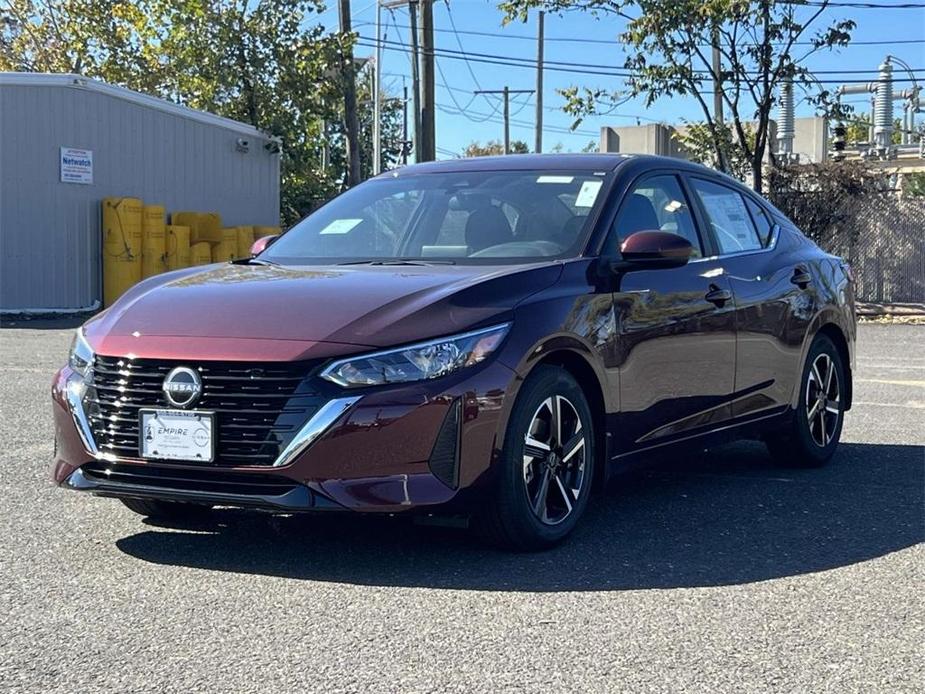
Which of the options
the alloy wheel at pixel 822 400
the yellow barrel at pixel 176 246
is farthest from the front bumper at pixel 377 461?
the yellow barrel at pixel 176 246

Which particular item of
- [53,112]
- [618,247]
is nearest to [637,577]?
[618,247]

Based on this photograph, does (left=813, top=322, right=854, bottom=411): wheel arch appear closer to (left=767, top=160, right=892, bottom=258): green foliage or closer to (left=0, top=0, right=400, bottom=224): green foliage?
(left=767, top=160, right=892, bottom=258): green foliage

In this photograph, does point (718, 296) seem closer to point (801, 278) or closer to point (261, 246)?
point (801, 278)


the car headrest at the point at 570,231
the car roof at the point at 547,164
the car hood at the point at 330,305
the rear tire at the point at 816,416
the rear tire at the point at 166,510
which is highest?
the car roof at the point at 547,164

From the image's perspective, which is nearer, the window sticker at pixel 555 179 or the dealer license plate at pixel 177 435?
the dealer license plate at pixel 177 435

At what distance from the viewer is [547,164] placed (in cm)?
592

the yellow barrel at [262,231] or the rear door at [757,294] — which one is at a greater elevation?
the yellow barrel at [262,231]

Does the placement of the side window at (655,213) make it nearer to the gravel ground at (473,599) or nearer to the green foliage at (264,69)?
the gravel ground at (473,599)

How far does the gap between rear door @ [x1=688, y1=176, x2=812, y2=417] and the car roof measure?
28 centimetres

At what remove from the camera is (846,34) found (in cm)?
2192

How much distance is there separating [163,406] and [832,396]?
4243 mm

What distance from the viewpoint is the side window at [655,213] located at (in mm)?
5520

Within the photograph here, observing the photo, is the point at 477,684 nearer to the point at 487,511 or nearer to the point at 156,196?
the point at 487,511

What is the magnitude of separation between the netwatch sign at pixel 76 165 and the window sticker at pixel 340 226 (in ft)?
50.4
